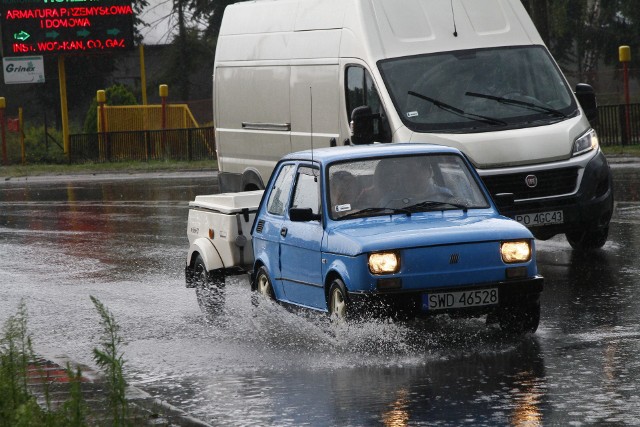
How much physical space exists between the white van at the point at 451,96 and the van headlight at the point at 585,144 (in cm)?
2

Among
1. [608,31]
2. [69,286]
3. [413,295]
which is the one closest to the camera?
[413,295]

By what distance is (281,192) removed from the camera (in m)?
11.8

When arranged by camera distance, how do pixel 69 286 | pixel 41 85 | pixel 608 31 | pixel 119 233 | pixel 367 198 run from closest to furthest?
1. pixel 367 198
2. pixel 69 286
3. pixel 119 233
4. pixel 608 31
5. pixel 41 85

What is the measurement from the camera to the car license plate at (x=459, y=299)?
9750mm

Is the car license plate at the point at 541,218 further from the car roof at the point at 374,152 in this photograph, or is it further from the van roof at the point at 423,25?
the car roof at the point at 374,152

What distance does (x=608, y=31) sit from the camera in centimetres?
6875

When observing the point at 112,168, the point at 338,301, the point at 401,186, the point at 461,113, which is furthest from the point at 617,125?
the point at 338,301

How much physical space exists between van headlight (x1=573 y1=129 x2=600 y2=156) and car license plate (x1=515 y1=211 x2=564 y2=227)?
669mm

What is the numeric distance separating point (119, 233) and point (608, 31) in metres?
51.4

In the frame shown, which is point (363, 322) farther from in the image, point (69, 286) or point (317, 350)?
point (69, 286)

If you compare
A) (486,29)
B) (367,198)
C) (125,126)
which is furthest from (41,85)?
(367,198)

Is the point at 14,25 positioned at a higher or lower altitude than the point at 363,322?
higher

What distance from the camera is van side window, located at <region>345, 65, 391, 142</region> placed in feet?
50.5

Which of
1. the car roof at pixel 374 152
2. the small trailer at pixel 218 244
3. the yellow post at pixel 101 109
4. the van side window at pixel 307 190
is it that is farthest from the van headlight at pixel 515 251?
the yellow post at pixel 101 109
